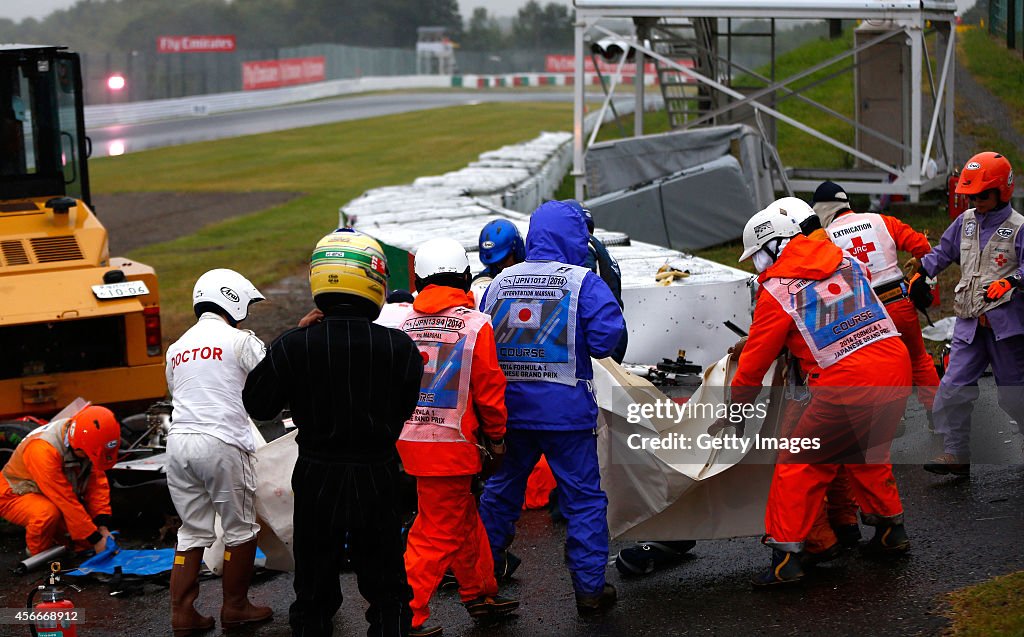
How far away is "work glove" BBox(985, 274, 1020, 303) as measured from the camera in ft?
21.9

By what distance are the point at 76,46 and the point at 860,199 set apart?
3424 inches

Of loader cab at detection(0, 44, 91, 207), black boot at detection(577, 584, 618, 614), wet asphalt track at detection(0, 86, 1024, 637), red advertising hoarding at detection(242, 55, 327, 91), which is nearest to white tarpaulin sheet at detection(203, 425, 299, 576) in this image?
wet asphalt track at detection(0, 86, 1024, 637)

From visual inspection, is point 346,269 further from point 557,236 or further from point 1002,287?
point 1002,287

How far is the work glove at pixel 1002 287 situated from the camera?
21.9 feet

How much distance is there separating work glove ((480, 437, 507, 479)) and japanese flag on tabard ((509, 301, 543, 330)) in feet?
1.87

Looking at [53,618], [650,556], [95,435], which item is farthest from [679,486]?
[95,435]

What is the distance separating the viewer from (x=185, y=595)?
571 cm

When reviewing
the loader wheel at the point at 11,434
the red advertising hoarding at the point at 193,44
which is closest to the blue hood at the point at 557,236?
the loader wheel at the point at 11,434

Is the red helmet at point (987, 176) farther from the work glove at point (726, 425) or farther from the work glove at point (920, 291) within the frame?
the work glove at point (726, 425)

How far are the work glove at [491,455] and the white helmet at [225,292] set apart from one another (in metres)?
1.47

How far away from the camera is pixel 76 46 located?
93.2 m

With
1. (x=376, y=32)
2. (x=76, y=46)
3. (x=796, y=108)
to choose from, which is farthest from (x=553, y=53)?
(x=796, y=108)

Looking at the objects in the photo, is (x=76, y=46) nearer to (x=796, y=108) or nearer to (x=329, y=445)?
(x=796, y=108)

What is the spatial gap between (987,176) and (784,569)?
9.32 feet
